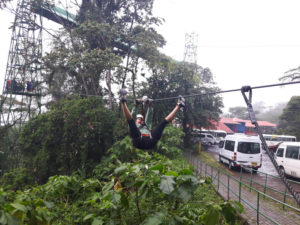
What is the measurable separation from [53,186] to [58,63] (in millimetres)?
9255

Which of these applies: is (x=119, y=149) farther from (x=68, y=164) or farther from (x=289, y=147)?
(x=289, y=147)

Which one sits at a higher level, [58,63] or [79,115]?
[58,63]

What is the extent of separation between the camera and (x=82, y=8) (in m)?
10.9

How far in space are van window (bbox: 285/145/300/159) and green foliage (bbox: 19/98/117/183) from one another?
8.00 meters

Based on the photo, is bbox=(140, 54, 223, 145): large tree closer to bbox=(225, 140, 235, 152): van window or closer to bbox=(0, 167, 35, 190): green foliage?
bbox=(225, 140, 235, 152): van window

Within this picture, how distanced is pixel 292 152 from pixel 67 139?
9837 mm

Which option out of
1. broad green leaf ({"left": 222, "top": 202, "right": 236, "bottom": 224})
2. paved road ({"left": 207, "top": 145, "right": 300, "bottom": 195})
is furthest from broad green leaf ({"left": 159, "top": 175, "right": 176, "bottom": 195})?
paved road ({"left": 207, "top": 145, "right": 300, "bottom": 195})

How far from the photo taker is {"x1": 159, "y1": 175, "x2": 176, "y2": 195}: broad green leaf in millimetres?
1446

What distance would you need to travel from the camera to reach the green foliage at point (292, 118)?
57.3 ft

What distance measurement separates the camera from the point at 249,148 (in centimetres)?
937

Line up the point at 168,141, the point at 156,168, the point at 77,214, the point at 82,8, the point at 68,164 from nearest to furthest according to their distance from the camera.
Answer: the point at 156,168 → the point at 77,214 → the point at 68,164 → the point at 168,141 → the point at 82,8

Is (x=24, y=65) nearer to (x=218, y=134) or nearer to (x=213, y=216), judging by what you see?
(x=213, y=216)

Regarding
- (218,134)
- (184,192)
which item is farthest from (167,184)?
(218,134)

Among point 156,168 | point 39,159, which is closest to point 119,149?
point 39,159
